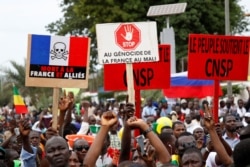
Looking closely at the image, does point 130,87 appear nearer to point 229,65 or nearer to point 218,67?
point 218,67

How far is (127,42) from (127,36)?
3.6 inches

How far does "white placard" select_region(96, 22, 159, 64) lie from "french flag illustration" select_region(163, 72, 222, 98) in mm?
12225

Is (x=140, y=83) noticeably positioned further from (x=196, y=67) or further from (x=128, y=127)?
(x=128, y=127)

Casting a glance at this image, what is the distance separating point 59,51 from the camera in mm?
9812

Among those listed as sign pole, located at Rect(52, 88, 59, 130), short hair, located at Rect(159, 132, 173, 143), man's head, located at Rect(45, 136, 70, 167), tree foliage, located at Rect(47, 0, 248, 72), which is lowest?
man's head, located at Rect(45, 136, 70, 167)

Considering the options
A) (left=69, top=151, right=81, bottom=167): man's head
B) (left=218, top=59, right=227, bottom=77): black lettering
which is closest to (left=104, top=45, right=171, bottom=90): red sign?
(left=218, top=59, right=227, bottom=77): black lettering

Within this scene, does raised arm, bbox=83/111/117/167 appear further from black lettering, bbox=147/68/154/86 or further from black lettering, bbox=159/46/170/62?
black lettering, bbox=159/46/170/62

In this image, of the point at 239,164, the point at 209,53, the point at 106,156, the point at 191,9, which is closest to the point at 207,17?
the point at 191,9

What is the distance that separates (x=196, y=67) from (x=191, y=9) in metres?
29.6

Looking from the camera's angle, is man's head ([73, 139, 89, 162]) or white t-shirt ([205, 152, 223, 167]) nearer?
man's head ([73, 139, 89, 162])

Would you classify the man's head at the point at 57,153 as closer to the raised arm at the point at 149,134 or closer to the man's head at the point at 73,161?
the man's head at the point at 73,161

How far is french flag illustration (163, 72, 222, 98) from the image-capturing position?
Answer: 73.7 ft

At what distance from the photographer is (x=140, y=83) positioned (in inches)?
448

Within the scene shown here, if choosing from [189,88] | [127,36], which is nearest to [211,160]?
[127,36]
